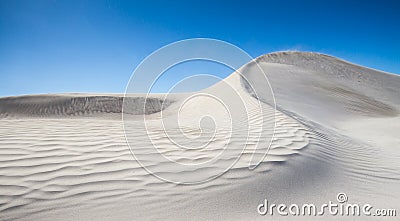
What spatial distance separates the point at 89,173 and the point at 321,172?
10.4 feet

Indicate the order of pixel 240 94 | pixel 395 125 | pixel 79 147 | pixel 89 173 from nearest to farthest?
pixel 89 173 → pixel 79 147 → pixel 395 125 → pixel 240 94

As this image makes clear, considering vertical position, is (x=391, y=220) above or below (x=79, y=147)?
below

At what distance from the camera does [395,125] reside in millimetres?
8430

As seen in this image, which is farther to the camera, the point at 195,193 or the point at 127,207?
the point at 195,193

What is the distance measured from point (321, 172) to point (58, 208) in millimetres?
3363

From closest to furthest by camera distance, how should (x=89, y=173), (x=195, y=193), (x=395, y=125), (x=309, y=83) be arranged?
(x=195, y=193) → (x=89, y=173) → (x=395, y=125) → (x=309, y=83)

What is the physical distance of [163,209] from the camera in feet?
8.29

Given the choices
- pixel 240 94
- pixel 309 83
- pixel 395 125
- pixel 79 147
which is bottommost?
pixel 79 147

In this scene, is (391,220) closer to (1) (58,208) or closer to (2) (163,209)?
(2) (163,209)

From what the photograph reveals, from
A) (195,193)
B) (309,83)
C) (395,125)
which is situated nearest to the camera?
(195,193)

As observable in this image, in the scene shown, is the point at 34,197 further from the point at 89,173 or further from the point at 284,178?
the point at 284,178

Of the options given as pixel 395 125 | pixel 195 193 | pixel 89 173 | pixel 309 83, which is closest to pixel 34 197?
pixel 89 173

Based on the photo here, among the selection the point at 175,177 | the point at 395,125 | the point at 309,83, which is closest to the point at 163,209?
the point at 175,177

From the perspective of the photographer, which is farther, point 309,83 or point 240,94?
point 309,83
